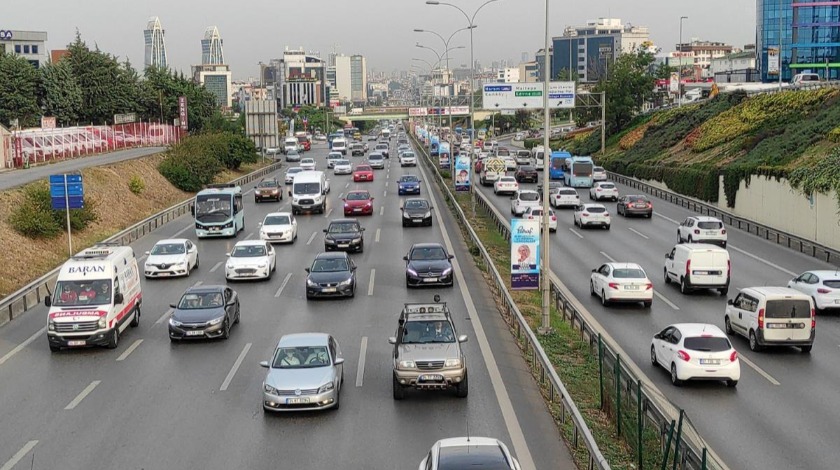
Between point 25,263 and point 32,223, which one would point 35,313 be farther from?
point 32,223

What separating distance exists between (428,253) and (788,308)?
1293 centimetres

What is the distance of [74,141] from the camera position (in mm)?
72312

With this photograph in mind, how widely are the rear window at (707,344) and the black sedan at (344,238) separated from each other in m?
20.8

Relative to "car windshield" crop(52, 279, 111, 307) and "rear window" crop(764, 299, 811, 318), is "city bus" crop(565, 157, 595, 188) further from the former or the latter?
"car windshield" crop(52, 279, 111, 307)

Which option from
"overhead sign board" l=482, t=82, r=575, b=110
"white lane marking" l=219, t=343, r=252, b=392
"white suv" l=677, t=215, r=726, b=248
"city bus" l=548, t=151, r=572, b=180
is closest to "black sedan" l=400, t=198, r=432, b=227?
"white suv" l=677, t=215, r=726, b=248

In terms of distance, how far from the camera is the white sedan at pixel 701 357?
20312mm

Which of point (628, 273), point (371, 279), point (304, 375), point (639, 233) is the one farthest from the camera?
point (639, 233)

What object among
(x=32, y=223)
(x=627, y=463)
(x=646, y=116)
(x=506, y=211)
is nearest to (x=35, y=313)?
(x=32, y=223)

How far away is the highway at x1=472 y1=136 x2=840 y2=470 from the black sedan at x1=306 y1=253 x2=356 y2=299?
7.63 m

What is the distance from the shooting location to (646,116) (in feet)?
354

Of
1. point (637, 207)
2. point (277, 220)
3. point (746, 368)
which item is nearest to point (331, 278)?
point (746, 368)

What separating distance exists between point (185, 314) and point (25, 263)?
1566 cm

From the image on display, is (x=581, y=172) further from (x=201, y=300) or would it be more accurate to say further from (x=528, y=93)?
(x=201, y=300)

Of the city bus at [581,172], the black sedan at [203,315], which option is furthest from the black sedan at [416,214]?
the city bus at [581,172]
